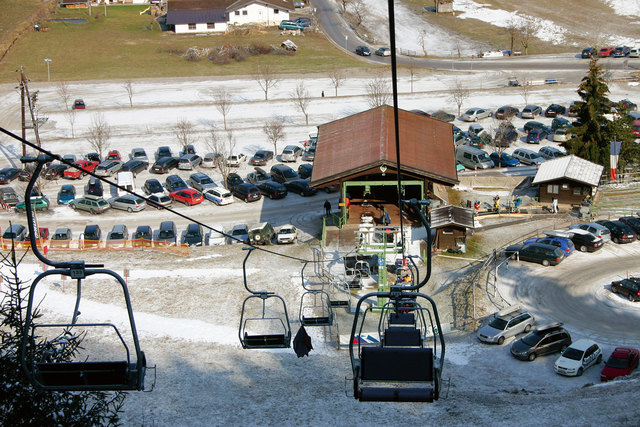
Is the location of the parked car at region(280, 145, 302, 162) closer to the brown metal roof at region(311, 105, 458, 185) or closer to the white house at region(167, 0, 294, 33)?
the brown metal roof at region(311, 105, 458, 185)

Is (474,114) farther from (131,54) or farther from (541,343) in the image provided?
(131,54)

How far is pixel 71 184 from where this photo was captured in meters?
58.4

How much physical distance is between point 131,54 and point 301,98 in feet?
97.2

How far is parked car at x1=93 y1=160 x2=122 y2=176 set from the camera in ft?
192

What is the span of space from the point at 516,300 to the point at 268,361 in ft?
42.2

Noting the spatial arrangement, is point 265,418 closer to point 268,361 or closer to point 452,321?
point 268,361

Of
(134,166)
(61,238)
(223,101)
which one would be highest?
(61,238)

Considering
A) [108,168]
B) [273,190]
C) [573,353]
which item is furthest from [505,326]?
[108,168]

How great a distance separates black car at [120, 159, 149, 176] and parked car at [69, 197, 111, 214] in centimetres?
646

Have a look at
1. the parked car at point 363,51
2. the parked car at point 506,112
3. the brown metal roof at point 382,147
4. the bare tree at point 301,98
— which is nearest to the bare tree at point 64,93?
the bare tree at point 301,98

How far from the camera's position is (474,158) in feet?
195

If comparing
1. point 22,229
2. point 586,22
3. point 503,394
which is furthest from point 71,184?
point 586,22

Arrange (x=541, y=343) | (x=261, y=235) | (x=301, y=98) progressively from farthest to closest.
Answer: (x=301, y=98)
(x=261, y=235)
(x=541, y=343)

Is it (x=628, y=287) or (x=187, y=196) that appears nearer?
(x=628, y=287)
